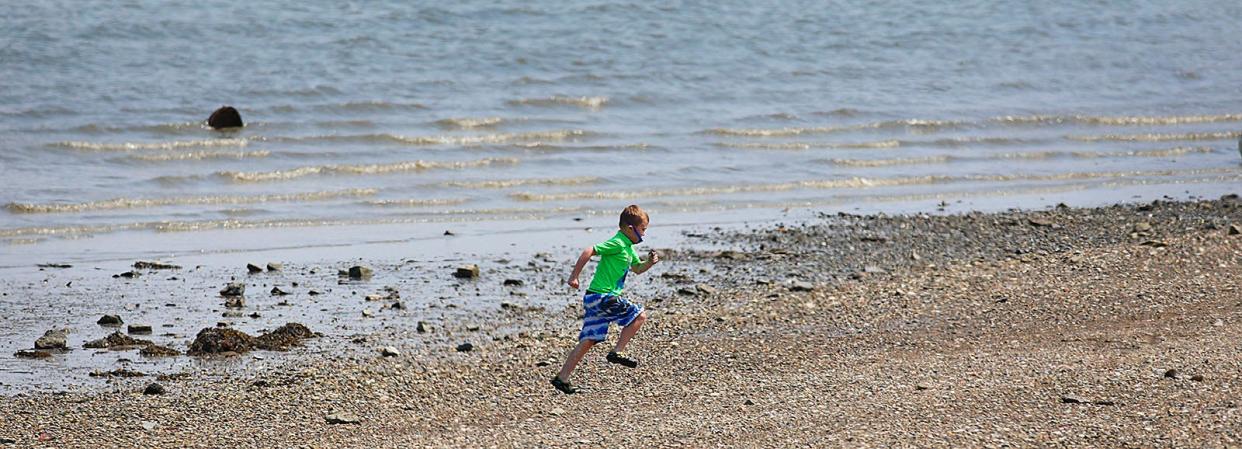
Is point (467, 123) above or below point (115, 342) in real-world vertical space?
above

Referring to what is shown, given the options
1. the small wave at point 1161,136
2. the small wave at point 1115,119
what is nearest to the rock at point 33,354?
the small wave at point 1161,136

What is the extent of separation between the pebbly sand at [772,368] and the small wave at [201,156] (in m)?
6.74

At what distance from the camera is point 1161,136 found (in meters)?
22.8

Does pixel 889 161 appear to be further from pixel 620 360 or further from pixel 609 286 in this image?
pixel 609 286

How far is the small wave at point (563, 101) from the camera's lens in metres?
23.5

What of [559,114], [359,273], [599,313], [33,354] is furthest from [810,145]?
[33,354]

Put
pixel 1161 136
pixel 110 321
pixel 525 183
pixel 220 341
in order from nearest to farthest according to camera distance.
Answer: pixel 220 341 < pixel 110 321 < pixel 525 183 < pixel 1161 136

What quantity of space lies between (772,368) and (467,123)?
12864 millimetres

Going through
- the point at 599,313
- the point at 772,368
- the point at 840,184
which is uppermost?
the point at 599,313

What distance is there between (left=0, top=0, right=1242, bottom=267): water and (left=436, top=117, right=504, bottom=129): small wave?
0.05 metres

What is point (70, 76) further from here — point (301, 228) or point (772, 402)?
point (772, 402)

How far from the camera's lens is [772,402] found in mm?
8555

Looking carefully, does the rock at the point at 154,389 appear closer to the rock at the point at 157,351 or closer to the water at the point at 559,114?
the rock at the point at 157,351

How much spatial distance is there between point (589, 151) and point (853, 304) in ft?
30.1
